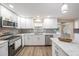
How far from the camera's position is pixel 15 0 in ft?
4.43

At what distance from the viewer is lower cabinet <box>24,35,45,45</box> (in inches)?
272

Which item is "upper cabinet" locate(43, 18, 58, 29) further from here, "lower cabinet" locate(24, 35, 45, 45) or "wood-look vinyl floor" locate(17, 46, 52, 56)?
"wood-look vinyl floor" locate(17, 46, 52, 56)

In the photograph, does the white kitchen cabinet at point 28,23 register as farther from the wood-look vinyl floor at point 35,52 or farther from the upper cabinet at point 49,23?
the wood-look vinyl floor at point 35,52

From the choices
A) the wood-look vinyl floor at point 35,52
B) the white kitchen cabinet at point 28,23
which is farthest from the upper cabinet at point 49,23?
the wood-look vinyl floor at point 35,52

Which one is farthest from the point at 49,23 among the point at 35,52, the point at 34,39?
the point at 35,52

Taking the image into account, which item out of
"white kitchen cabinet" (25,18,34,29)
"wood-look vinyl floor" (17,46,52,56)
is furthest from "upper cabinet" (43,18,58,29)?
"wood-look vinyl floor" (17,46,52,56)

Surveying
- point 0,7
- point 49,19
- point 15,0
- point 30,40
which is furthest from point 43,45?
point 15,0

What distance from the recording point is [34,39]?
22.8 ft

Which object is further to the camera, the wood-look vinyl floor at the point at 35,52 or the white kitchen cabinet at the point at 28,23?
the white kitchen cabinet at the point at 28,23

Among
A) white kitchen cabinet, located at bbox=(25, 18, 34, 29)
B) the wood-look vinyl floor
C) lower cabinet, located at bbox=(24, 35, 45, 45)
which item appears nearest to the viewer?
the wood-look vinyl floor

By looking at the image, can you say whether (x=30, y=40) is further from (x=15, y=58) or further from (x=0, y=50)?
(x=15, y=58)

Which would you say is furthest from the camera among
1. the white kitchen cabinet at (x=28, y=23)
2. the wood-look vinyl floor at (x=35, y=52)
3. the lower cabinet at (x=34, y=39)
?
the white kitchen cabinet at (x=28, y=23)

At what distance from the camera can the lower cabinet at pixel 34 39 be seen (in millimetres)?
6907

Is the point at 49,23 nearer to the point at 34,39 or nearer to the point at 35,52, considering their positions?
the point at 34,39
